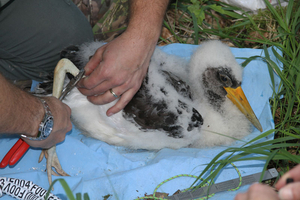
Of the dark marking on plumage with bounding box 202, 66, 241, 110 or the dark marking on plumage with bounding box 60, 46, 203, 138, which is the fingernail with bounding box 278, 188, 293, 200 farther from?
the dark marking on plumage with bounding box 202, 66, 241, 110

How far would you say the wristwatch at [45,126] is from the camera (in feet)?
4.98

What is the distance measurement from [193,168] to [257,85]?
1.09 meters

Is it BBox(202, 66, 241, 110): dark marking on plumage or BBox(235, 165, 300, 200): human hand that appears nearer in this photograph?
BBox(235, 165, 300, 200): human hand

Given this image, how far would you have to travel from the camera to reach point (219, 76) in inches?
83.5

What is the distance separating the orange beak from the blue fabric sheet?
0.14 m

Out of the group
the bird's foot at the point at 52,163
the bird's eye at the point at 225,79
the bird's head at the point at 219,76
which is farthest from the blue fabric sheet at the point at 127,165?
the bird's eye at the point at 225,79

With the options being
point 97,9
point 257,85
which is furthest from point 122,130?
Result: point 97,9

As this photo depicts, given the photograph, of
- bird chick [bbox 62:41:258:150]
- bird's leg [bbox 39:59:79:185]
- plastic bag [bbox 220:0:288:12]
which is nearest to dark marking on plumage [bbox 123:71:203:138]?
bird chick [bbox 62:41:258:150]

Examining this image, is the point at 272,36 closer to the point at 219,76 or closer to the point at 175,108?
the point at 219,76

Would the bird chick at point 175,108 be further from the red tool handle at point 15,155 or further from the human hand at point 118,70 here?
the red tool handle at point 15,155

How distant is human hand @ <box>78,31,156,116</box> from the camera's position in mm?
1668

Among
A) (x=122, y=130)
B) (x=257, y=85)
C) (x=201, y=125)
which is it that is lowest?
(x=122, y=130)

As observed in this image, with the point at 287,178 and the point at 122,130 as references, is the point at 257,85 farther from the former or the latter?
the point at 287,178

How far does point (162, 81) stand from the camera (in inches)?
74.4
